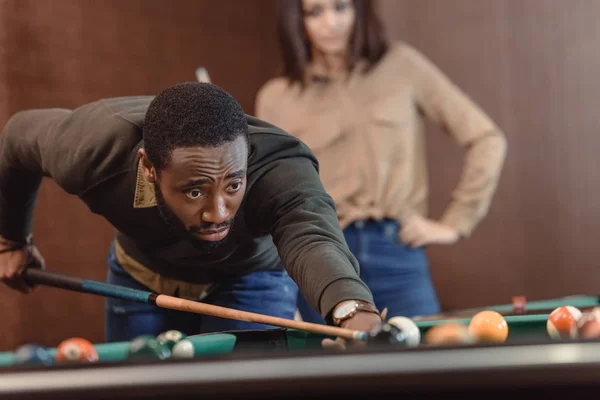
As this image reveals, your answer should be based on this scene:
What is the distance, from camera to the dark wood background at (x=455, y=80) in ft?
11.7

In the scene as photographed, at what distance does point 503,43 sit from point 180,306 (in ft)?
9.03

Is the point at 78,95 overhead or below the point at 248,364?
overhead

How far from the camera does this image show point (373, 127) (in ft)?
8.84

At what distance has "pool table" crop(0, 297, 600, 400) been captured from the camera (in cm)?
95

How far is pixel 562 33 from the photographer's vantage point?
381 cm

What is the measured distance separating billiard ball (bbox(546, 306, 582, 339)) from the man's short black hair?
25.9 inches

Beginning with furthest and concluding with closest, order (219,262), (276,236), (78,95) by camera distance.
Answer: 1. (78,95)
2. (219,262)
3. (276,236)

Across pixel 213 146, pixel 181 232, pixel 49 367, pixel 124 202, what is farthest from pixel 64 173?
pixel 49 367

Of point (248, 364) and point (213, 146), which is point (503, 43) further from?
point (248, 364)

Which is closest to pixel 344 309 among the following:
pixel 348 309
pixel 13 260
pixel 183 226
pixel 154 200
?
pixel 348 309

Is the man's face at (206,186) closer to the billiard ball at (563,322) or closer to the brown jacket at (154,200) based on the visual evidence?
the brown jacket at (154,200)

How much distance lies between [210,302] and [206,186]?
57 centimetres

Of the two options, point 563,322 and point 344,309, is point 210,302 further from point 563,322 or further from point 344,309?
point 563,322

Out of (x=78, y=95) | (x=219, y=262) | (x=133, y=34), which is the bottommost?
(x=219, y=262)
